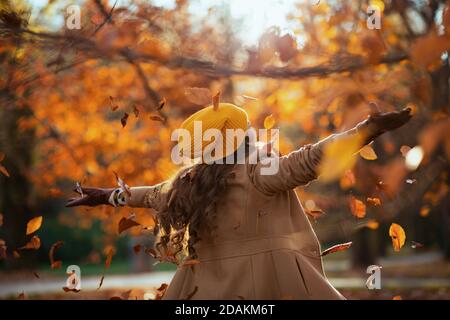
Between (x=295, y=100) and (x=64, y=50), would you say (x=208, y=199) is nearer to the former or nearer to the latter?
(x=64, y=50)

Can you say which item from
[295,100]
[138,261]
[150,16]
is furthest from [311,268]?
[138,261]

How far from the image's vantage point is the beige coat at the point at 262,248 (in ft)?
10.5

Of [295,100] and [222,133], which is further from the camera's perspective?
[295,100]

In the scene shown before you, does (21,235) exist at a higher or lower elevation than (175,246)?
higher

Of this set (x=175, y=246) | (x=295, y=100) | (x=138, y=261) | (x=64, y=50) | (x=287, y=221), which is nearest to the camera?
(x=287, y=221)

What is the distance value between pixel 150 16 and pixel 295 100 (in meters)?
2.46

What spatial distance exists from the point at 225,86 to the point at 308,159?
632 cm

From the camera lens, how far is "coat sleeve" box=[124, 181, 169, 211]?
Result: 358cm

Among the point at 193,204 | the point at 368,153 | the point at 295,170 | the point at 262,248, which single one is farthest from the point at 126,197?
the point at 368,153

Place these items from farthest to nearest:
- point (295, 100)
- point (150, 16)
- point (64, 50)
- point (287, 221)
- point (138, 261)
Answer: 1. point (138, 261)
2. point (295, 100)
3. point (150, 16)
4. point (64, 50)
5. point (287, 221)

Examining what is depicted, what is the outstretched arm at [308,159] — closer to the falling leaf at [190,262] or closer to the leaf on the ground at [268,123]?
the falling leaf at [190,262]

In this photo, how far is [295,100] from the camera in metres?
8.31

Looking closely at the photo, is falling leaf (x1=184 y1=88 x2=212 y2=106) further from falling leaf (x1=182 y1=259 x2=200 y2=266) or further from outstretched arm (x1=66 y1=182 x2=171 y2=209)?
falling leaf (x1=182 y1=259 x2=200 y2=266)
